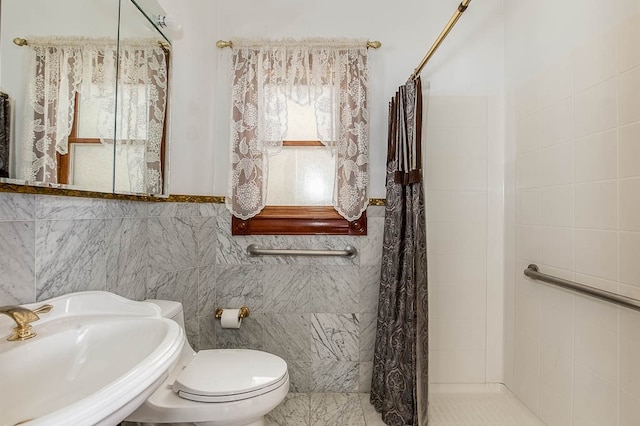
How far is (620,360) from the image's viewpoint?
45.8 inches

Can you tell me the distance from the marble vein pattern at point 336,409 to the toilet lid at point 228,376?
553mm

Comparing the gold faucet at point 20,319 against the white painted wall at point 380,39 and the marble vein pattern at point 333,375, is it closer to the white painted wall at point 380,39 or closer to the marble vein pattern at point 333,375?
the white painted wall at point 380,39

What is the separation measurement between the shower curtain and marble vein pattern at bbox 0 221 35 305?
4.76ft

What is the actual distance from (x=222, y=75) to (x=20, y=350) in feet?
5.45

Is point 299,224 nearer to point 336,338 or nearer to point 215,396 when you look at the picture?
point 336,338

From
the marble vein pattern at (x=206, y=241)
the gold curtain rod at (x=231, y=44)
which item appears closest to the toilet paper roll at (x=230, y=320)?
the marble vein pattern at (x=206, y=241)

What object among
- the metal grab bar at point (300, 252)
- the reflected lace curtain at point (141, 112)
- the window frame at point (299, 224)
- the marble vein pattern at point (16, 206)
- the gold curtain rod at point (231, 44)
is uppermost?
the gold curtain rod at point (231, 44)

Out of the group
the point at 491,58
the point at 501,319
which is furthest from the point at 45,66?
the point at 501,319

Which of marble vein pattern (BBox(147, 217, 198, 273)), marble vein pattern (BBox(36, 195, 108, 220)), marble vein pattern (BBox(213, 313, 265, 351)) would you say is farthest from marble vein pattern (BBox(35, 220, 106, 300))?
marble vein pattern (BBox(213, 313, 265, 351))

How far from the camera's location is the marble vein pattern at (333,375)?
187 cm

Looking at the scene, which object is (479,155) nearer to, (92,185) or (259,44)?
(259,44)

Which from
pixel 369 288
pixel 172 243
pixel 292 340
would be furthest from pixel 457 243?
pixel 172 243

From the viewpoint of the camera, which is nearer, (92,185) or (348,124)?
(92,185)

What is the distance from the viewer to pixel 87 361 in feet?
2.88
